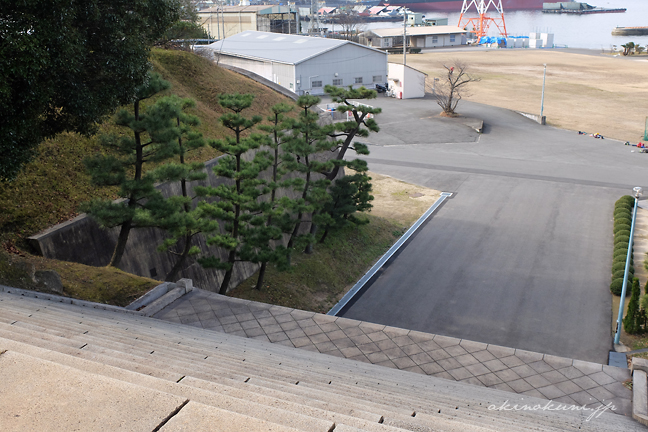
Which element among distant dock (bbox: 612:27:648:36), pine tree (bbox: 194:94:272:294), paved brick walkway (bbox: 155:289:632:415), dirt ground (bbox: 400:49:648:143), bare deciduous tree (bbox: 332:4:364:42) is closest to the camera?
paved brick walkway (bbox: 155:289:632:415)

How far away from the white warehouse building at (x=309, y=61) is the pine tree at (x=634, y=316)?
3474 centimetres

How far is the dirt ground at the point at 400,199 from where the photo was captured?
24.0 metres

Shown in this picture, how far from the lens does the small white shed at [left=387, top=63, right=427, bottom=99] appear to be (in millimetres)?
48906

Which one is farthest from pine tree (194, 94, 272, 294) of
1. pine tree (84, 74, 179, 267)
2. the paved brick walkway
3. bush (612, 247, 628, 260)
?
bush (612, 247, 628, 260)

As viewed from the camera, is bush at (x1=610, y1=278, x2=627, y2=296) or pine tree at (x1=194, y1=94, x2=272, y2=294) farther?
bush at (x1=610, y1=278, x2=627, y2=296)

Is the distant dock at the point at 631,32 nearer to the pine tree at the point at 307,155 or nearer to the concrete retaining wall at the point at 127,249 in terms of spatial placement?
the pine tree at the point at 307,155

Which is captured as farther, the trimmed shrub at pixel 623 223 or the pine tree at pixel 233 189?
the trimmed shrub at pixel 623 223

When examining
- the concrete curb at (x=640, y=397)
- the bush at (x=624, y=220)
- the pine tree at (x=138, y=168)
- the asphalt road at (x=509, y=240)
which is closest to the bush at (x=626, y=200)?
the asphalt road at (x=509, y=240)

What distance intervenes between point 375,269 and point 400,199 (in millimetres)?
7492

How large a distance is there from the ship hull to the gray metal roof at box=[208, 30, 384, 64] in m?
122

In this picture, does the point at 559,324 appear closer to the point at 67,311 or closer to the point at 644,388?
the point at 644,388

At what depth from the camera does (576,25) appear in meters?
133

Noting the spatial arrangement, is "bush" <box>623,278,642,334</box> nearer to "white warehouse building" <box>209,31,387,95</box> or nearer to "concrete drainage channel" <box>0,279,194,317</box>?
"concrete drainage channel" <box>0,279,194,317</box>

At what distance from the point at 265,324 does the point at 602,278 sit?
12.9 metres
